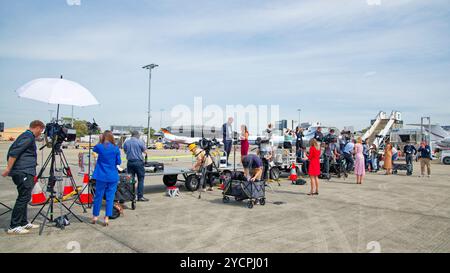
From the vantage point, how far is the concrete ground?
4840 millimetres

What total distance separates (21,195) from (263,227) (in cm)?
438

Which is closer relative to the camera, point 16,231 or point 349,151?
point 16,231

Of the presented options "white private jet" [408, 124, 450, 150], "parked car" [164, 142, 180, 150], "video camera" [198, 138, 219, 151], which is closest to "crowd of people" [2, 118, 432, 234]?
"video camera" [198, 138, 219, 151]

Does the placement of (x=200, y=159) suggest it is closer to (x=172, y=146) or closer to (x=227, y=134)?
(x=227, y=134)

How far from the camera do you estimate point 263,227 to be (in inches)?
235

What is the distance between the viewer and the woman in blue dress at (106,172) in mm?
5910

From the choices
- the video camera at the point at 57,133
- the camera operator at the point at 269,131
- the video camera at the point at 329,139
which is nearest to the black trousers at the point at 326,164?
the video camera at the point at 329,139

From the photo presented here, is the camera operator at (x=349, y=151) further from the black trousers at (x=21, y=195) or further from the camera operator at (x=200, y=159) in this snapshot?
the black trousers at (x=21, y=195)

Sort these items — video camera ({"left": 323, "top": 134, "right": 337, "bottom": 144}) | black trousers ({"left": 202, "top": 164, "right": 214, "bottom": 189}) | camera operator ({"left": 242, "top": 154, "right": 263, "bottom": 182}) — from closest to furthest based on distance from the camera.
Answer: camera operator ({"left": 242, "top": 154, "right": 263, "bottom": 182})
black trousers ({"left": 202, "top": 164, "right": 214, "bottom": 189})
video camera ({"left": 323, "top": 134, "right": 337, "bottom": 144})

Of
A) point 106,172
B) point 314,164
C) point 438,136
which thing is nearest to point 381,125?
point 438,136

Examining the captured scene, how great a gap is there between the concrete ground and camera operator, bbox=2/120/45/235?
0.27 meters

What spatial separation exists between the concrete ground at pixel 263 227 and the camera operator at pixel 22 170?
268 mm

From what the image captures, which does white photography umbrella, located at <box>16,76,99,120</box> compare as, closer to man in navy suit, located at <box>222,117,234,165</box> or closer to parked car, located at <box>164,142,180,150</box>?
man in navy suit, located at <box>222,117,234,165</box>
